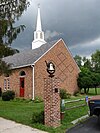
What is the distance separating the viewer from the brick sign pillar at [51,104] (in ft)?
32.0

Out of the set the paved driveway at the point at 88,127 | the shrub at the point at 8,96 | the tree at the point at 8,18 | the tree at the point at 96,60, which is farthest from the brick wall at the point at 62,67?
the tree at the point at 96,60

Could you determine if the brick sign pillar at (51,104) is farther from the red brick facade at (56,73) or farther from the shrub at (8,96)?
the shrub at (8,96)

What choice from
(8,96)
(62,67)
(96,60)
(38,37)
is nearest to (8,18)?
(8,96)

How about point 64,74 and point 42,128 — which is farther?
point 64,74

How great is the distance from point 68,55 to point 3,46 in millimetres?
14824

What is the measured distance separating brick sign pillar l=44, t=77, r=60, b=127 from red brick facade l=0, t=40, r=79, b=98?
48.0 feet

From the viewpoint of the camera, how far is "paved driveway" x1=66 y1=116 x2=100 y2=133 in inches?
359

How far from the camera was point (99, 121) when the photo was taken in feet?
34.4

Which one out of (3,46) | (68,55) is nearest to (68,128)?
(3,46)

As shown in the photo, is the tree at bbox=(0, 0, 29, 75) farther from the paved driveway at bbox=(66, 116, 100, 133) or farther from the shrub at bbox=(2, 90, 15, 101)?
the shrub at bbox=(2, 90, 15, 101)

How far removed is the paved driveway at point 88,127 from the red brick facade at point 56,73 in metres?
14.2

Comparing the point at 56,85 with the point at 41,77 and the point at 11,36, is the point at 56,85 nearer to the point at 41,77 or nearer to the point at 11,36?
the point at 11,36

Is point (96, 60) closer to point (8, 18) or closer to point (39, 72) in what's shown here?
point (39, 72)

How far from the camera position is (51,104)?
979 cm
